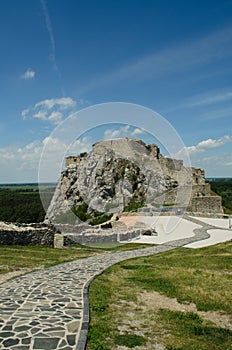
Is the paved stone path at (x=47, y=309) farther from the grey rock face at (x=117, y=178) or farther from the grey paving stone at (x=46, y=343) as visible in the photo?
the grey rock face at (x=117, y=178)

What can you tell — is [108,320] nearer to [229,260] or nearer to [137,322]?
[137,322]

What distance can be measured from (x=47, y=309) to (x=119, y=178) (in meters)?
40.5

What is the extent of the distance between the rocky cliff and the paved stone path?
99.3ft

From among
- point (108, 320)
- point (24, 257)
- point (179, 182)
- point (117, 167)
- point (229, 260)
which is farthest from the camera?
point (117, 167)

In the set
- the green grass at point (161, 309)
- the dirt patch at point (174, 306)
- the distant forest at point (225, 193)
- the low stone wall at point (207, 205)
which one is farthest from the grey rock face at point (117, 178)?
the dirt patch at point (174, 306)

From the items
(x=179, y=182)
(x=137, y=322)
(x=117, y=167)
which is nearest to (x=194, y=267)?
(x=137, y=322)

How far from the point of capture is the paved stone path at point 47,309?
4262 mm

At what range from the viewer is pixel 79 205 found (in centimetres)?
4419

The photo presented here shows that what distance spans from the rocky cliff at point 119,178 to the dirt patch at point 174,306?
105ft

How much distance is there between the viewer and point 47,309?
5652 mm

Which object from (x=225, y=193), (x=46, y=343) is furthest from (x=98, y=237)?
(x=225, y=193)

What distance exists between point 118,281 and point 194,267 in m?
2.75

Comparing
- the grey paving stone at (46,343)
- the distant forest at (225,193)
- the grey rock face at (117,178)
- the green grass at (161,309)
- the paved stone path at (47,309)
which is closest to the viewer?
the grey paving stone at (46,343)

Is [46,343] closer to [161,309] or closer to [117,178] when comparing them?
[161,309]
